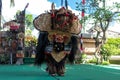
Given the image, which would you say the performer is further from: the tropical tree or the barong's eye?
the tropical tree

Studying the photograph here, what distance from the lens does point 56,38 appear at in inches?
414

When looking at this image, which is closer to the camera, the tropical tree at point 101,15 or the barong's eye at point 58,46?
the barong's eye at point 58,46

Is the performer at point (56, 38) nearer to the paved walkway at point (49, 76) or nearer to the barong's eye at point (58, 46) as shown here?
the barong's eye at point (58, 46)

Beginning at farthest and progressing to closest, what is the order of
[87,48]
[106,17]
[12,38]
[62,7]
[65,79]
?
1. [87,48]
2. [106,17]
3. [12,38]
4. [62,7]
5. [65,79]

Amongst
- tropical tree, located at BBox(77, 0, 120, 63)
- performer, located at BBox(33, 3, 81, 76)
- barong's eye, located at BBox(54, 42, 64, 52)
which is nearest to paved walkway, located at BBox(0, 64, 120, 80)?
performer, located at BBox(33, 3, 81, 76)

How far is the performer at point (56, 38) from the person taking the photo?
1045 centimetres

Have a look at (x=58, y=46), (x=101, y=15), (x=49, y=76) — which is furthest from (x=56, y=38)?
(x=101, y=15)

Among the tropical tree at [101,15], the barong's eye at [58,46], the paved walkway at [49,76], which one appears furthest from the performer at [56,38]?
the tropical tree at [101,15]

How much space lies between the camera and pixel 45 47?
1052 cm

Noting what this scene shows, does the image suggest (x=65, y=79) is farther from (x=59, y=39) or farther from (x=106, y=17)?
(x=106, y=17)

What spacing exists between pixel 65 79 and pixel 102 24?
12981mm

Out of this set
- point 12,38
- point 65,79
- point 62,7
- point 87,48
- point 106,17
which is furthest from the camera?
point 87,48

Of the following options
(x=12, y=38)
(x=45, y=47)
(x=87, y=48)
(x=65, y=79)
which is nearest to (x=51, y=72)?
(x=45, y=47)

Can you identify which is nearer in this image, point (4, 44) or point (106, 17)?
point (4, 44)
